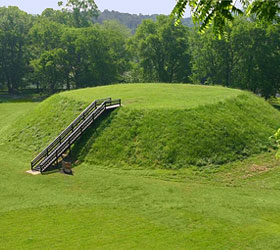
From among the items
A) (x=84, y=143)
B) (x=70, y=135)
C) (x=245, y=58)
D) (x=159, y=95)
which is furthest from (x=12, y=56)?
(x=84, y=143)

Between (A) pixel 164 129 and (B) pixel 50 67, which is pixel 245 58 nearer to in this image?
(B) pixel 50 67

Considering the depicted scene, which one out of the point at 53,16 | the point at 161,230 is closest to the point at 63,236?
the point at 161,230

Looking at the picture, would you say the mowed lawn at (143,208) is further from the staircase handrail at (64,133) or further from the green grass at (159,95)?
the green grass at (159,95)

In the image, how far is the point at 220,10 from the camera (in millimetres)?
8906

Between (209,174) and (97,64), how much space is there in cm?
6129

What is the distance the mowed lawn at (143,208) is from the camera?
1911 centimetres

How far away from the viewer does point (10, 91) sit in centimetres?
9469

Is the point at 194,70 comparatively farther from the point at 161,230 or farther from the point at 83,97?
the point at 161,230

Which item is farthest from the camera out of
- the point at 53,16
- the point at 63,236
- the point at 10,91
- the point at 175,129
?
the point at 53,16

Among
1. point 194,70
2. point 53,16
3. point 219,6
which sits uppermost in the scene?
point 53,16

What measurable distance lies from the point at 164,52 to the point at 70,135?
52220mm

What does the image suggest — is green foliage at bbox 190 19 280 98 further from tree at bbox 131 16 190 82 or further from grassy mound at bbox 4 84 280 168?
grassy mound at bbox 4 84 280 168

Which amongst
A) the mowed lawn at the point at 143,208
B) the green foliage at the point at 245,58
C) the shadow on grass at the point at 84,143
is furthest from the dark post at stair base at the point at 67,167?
the green foliage at the point at 245,58

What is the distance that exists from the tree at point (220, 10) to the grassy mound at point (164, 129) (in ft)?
73.9
